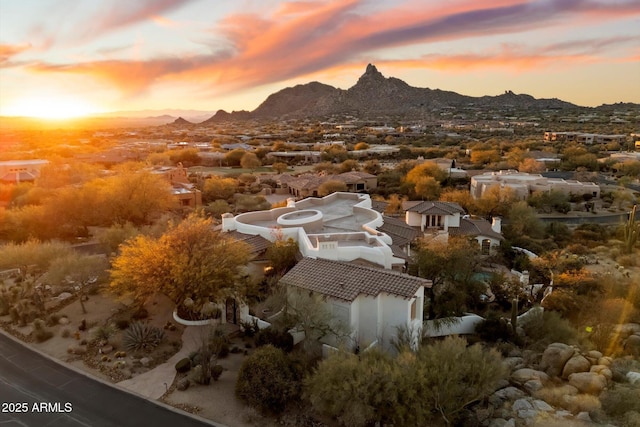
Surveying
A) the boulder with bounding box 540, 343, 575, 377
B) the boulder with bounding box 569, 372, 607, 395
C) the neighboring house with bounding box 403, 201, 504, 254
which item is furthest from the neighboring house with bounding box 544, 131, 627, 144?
the boulder with bounding box 569, 372, 607, 395

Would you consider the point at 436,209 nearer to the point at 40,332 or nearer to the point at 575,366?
the point at 575,366

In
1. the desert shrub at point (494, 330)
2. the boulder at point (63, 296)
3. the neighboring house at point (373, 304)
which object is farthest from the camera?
the boulder at point (63, 296)

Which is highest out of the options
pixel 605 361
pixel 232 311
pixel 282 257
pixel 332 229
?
pixel 332 229

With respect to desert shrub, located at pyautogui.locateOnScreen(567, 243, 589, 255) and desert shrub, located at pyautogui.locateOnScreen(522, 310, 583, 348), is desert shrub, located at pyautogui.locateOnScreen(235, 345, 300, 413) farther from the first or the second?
desert shrub, located at pyautogui.locateOnScreen(567, 243, 589, 255)

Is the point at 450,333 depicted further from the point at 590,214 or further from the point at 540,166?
the point at 540,166

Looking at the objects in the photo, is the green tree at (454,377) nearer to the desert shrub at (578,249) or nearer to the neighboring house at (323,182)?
the desert shrub at (578,249)

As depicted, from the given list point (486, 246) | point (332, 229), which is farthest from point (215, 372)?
point (486, 246)

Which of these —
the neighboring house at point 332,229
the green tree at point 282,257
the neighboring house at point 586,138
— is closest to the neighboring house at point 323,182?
the neighboring house at point 332,229
